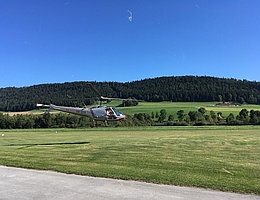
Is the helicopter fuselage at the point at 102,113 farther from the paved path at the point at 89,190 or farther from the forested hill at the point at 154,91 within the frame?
the forested hill at the point at 154,91

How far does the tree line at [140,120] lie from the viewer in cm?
7950

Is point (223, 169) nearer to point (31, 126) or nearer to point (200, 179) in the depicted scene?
point (200, 179)

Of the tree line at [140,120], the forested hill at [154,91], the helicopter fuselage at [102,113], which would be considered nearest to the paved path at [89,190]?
the helicopter fuselage at [102,113]

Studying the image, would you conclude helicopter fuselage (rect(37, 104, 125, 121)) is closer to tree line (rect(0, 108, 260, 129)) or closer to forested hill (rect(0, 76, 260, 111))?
tree line (rect(0, 108, 260, 129))

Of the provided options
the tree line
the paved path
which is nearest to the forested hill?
the tree line

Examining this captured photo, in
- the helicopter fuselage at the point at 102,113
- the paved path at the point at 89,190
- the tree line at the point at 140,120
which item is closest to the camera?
the paved path at the point at 89,190

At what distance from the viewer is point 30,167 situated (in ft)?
43.3

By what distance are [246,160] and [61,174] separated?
992 centimetres

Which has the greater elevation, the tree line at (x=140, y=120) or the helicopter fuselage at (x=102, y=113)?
the helicopter fuselage at (x=102, y=113)

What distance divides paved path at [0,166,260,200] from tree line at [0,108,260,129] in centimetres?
6666

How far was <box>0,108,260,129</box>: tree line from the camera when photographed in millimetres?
79500

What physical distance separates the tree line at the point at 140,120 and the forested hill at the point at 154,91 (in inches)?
505

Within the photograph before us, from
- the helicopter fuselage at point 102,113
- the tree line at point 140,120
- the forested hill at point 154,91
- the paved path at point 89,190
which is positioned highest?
the forested hill at point 154,91

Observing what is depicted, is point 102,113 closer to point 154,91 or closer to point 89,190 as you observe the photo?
point 89,190
